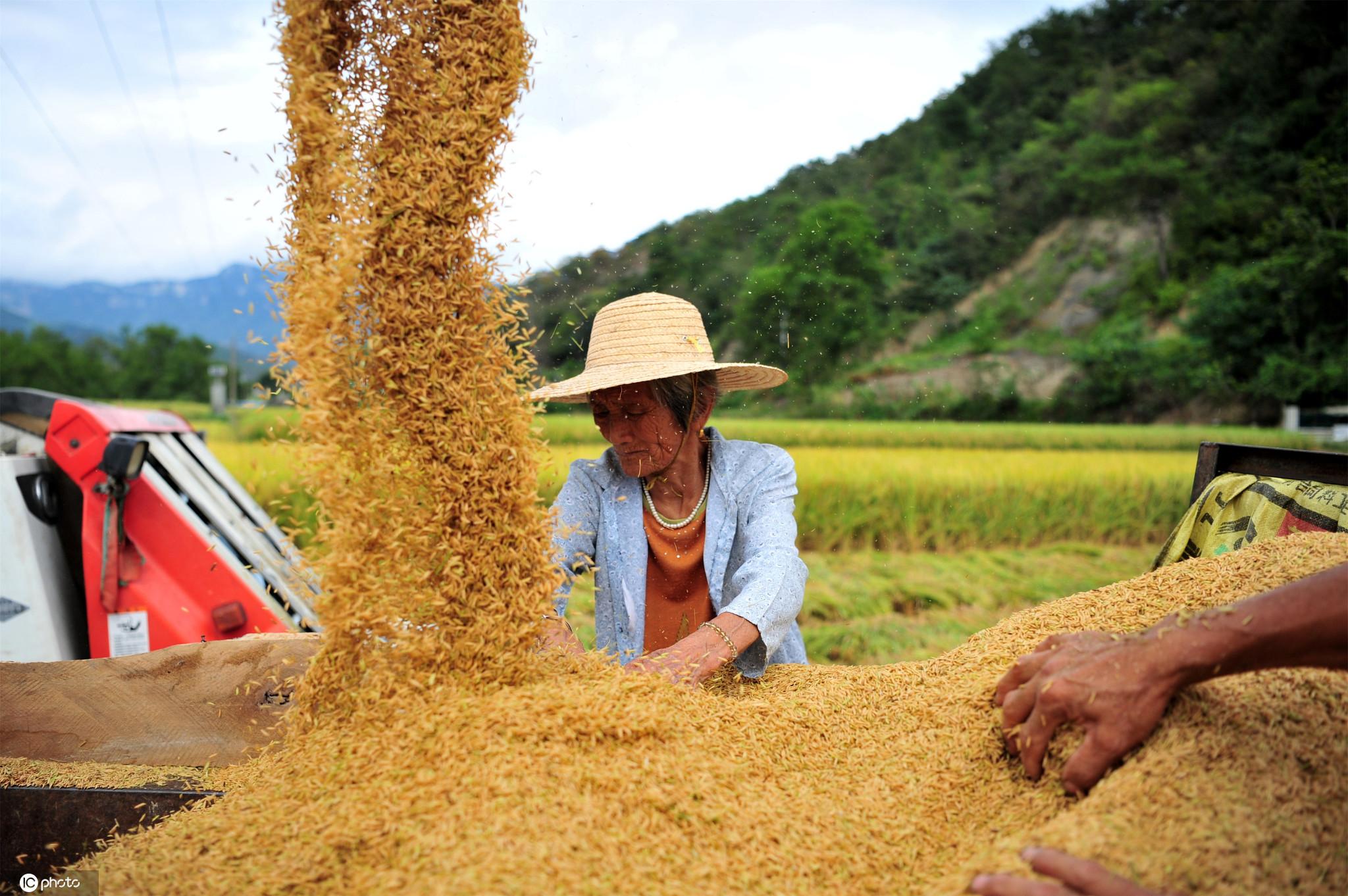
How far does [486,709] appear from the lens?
4.47 ft

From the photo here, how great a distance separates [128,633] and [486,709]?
1.96m

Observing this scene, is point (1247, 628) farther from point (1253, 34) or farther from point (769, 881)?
point (1253, 34)

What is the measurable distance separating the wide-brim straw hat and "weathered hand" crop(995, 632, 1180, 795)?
125 centimetres

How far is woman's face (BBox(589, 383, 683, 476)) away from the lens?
231cm

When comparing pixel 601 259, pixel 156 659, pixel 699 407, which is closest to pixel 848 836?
pixel 699 407

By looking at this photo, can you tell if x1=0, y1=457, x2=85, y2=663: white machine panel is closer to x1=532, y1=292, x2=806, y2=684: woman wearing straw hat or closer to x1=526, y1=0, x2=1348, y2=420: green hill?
x1=532, y1=292, x2=806, y2=684: woman wearing straw hat

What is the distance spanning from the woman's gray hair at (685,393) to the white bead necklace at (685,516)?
21 centimetres

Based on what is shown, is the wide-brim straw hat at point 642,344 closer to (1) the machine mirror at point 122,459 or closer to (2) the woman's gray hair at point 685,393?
(2) the woman's gray hair at point 685,393

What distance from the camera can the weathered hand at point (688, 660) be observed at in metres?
1.67

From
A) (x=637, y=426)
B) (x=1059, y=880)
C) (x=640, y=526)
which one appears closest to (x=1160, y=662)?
(x=1059, y=880)

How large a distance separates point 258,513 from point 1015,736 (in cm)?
299

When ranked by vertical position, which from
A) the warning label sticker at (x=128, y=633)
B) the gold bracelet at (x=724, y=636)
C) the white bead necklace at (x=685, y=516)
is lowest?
the warning label sticker at (x=128, y=633)

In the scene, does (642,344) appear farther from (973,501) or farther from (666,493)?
(973,501)

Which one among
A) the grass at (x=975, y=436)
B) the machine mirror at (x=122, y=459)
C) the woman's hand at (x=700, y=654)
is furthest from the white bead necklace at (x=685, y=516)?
the grass at (x=975, y=436)
